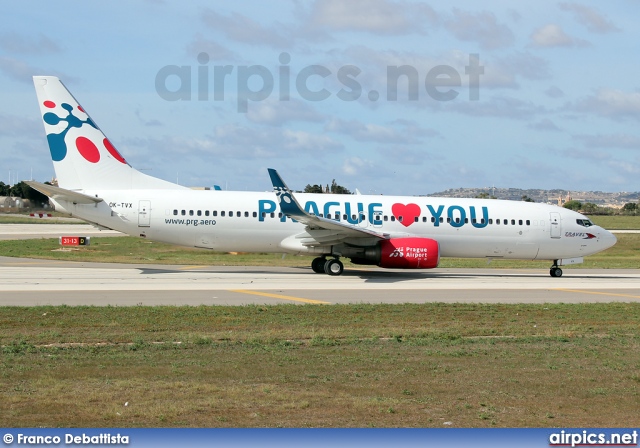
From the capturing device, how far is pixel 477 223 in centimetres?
3316

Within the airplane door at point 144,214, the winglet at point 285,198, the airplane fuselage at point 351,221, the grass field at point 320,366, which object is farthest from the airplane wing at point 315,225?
the grass field at point 320,366

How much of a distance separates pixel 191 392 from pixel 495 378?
455cm

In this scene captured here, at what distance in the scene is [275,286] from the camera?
2603 cm

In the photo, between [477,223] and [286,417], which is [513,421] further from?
[477,223]

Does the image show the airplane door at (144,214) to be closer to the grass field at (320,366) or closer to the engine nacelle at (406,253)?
the engine nacelle at (406,253)

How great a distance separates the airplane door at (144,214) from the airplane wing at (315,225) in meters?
5.43

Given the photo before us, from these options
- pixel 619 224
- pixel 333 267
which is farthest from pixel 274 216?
pixel 619 224

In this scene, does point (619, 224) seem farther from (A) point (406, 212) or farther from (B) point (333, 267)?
(B) point (333, 267)

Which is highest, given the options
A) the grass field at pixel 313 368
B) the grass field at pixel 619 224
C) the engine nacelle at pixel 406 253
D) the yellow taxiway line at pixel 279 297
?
the grass field at pixel 619 224

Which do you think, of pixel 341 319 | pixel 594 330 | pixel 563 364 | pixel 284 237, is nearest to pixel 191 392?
pixel 563 364

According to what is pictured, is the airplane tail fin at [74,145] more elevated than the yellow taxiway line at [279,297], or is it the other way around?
the airplane tail fin at [74,145]

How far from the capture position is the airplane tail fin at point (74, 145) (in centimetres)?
3098

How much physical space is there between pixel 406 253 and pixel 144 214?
1051 cm

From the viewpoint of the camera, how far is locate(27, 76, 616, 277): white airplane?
3073 cm
